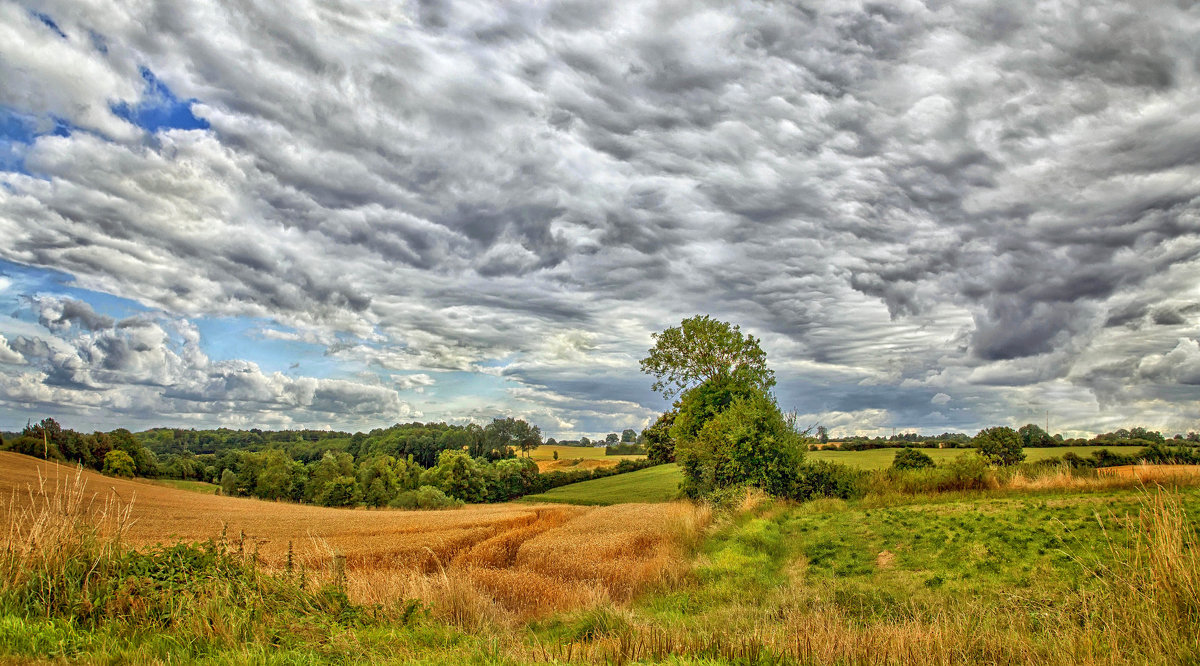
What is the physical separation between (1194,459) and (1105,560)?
2626 cm

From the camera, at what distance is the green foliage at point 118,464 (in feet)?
231

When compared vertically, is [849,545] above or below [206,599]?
below

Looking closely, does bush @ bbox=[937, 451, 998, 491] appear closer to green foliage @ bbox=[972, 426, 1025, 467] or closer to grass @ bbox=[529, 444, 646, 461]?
green foliage @ bbox=[972, 426, 1025, 467]

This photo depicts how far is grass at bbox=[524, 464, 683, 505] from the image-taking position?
62156 mm

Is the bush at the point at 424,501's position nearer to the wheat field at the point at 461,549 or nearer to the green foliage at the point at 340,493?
the green foliage at the point at 340,493

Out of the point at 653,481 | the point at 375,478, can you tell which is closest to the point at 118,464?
the point at 375,478

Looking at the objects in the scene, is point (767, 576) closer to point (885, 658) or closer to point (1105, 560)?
point (1105, 560)

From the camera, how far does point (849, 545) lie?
799 inches

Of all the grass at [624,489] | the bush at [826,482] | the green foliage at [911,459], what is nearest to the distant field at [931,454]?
the green foliage at [911,459]

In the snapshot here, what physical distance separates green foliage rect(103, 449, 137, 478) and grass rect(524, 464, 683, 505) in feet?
157

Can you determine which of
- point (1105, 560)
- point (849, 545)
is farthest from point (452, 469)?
point (1105, 560)

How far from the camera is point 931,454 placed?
53.8m

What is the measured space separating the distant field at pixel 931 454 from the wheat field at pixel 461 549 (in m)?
21.7

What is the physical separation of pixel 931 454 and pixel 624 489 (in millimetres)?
31604
